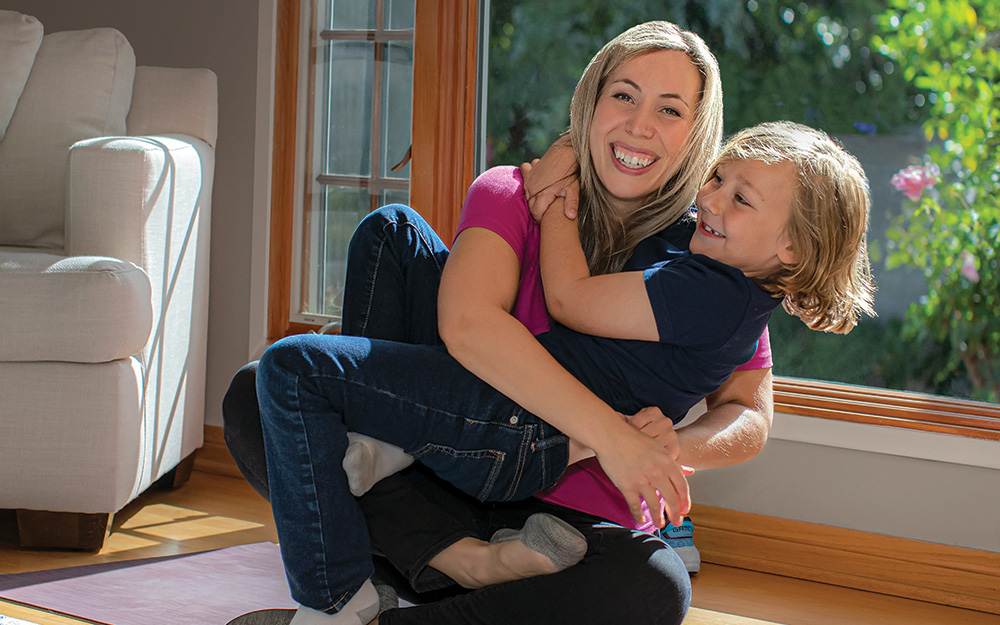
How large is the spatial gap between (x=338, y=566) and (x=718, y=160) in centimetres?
80

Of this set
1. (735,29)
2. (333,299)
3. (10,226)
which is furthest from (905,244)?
(10,226)

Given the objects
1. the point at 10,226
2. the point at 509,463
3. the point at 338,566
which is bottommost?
the point at 338,566

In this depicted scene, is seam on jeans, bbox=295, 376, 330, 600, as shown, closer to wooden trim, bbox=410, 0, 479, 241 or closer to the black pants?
the black pants

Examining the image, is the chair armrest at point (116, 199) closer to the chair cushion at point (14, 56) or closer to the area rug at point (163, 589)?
the chair cushion at point (14, 56)

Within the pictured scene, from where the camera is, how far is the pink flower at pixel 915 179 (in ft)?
6.49

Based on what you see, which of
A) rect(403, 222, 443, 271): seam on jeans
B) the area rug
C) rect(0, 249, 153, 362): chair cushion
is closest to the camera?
rect(403, 222, 443, 271): seam on jeans

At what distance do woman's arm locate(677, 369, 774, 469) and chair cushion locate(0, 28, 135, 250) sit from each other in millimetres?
1531

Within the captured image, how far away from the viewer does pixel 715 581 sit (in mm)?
1851

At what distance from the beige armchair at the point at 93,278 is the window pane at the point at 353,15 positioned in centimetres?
42

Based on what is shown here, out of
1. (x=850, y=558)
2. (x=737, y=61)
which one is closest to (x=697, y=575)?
(x=850, y=558)

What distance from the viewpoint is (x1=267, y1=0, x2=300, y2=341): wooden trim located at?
230cm

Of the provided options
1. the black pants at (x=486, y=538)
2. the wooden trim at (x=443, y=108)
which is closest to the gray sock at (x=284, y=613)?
the black pants at (x=486, y=538)

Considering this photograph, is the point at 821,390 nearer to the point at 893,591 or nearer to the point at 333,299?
the point at 893,591

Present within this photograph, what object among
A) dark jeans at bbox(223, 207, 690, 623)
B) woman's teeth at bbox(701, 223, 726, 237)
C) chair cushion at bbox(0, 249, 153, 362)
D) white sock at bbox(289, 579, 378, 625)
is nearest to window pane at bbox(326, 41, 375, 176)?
chair cushion at bbox(0, 249, 153, 362)
